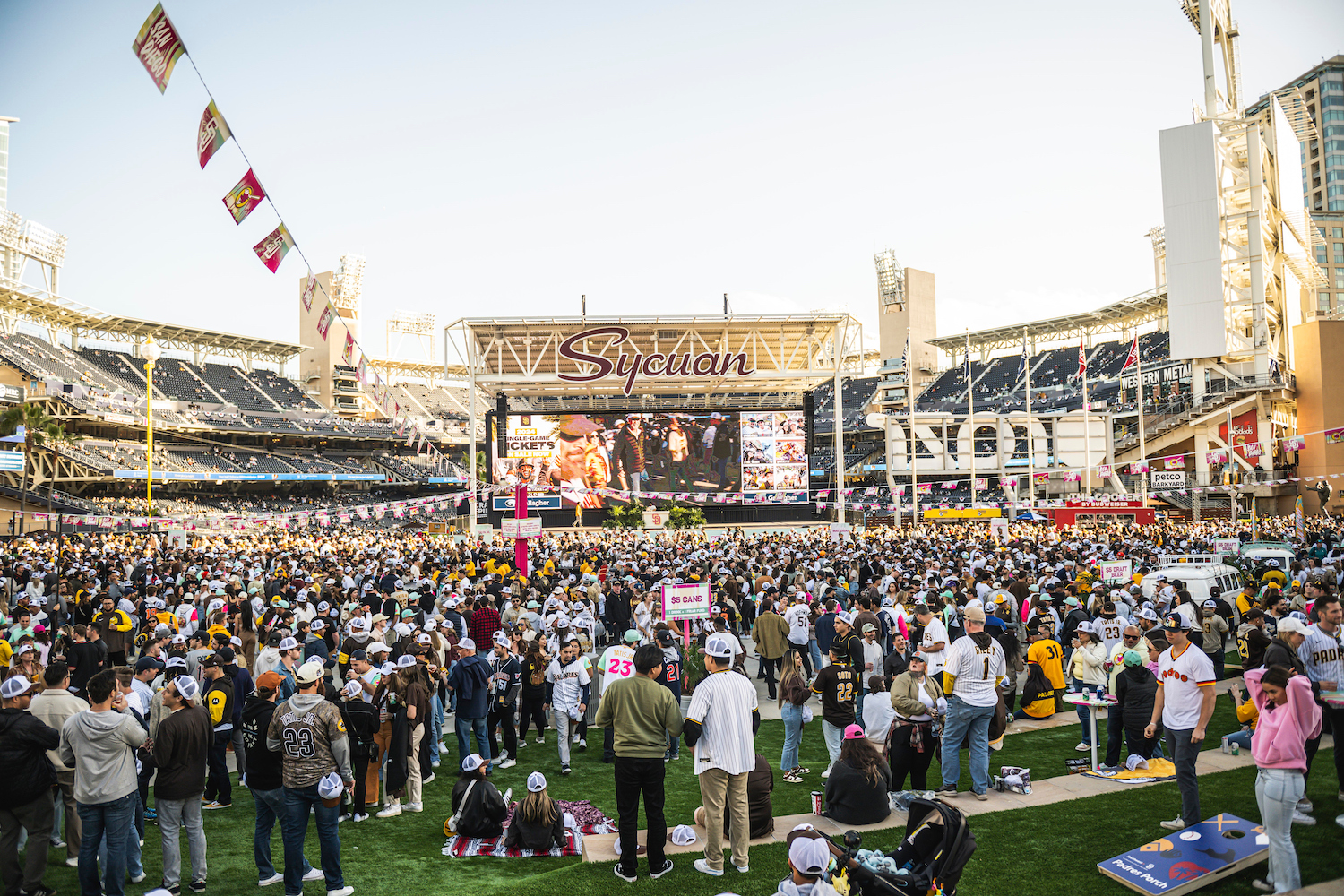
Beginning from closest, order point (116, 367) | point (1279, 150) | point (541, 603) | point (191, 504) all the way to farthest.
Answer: point (541, 603)
point (1279, 150)
point (191, 504)
point (116, 367)

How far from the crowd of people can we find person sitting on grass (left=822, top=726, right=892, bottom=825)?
0.06 ft

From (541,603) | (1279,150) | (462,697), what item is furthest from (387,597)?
(1279,150)

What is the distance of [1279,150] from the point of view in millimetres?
46531

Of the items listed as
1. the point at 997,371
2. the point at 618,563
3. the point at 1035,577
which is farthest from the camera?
the point at 997,371

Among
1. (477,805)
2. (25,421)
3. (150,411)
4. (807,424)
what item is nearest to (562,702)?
(477,805)

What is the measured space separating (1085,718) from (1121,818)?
225cm

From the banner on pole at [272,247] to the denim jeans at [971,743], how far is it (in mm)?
14375

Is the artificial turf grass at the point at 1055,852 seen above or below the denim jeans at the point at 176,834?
below

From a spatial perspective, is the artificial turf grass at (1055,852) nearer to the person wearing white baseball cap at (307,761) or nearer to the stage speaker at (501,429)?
the person wearing white baseball cap at (307,761)

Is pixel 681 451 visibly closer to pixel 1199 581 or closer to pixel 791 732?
pixel 1199 581

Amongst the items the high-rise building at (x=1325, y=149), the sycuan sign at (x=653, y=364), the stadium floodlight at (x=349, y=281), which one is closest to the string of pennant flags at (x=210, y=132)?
the sycuan sign at (x=653, y=364)

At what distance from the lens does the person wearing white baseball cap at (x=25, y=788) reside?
217 inches

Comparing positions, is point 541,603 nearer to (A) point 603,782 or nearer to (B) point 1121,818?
(A) point 603,782

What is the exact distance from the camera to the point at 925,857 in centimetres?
478
